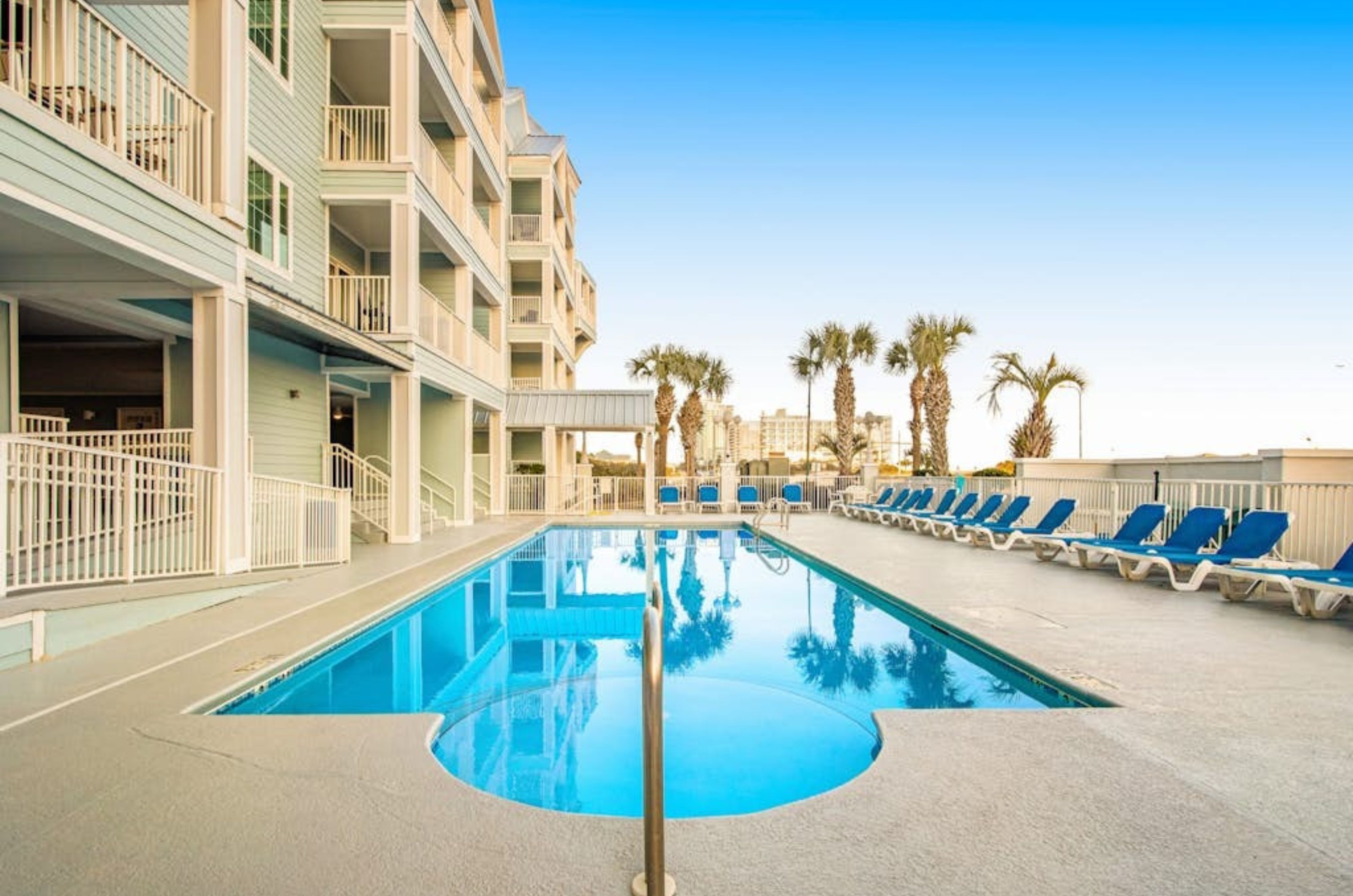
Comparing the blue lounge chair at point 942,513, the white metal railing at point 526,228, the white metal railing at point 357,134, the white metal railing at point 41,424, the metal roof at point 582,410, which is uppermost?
the white metal railing at point 526,228

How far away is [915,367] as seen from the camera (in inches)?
1155

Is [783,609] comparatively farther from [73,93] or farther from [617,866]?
[73,93]

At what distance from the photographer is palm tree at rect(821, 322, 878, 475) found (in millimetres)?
29906

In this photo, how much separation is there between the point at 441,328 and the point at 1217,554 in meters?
13.6

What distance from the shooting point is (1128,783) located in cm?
313

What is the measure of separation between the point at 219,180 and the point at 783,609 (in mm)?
7998

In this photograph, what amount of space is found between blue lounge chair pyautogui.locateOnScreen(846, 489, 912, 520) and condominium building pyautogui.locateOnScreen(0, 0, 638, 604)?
269 inches

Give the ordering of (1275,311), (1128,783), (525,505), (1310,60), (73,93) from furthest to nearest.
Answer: (1275,311) < (525,505) < (1310,60) < (73,93) < (1128,783)

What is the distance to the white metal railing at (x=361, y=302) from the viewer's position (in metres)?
13.0

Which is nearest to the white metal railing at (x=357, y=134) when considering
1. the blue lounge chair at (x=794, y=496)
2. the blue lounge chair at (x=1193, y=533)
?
the blue lounge chair at (x=1193, y=533)

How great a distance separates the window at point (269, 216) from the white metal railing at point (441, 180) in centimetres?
247

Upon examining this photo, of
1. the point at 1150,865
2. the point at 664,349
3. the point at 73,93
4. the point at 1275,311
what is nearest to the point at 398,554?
the point at 73,93

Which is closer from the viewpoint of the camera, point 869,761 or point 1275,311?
point 869,761

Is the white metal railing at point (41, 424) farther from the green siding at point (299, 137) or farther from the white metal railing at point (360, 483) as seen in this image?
the white metal railing at point (360, 483)
